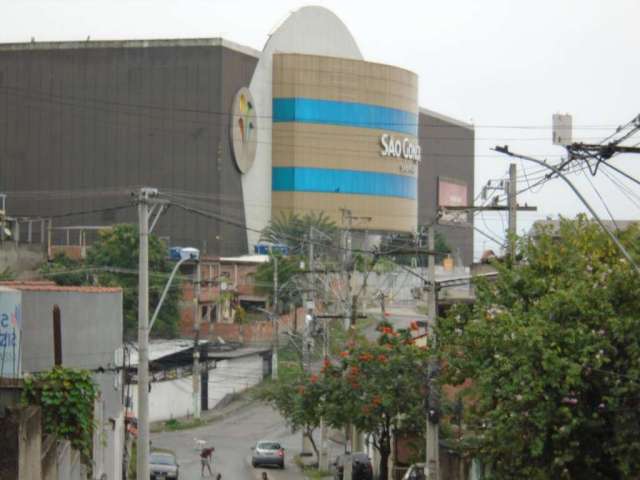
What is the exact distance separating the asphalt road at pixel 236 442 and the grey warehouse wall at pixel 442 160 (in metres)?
66.5

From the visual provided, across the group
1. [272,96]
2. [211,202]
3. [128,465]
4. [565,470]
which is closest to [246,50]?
[272,96]

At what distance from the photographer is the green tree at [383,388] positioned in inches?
1556

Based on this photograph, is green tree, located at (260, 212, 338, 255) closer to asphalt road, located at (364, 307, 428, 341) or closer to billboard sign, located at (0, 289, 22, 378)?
asphalt road, located at (364, 307, 428, 341)

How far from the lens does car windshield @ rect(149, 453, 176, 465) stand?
47250mm

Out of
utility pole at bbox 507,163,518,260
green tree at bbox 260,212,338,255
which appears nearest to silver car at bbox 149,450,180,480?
utility pole at bbox 507,163,518,260

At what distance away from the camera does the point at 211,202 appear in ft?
341

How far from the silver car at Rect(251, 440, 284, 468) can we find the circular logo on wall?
5148 centimetres

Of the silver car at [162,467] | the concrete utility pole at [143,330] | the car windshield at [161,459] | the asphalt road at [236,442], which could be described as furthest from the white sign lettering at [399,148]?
the concrete utility pole at [143,330]

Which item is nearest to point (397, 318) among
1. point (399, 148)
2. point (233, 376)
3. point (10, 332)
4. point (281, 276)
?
point (281, 276)

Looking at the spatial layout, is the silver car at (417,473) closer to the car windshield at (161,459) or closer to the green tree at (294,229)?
the car windshield at (161,459)

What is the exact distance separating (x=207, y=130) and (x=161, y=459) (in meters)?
58.6

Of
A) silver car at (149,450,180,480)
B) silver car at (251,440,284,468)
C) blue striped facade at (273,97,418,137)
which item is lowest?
silver car at (251,440,284,468)

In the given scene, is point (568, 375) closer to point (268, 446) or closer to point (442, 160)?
point (268, 446)

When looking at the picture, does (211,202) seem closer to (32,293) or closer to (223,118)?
(223,118)
